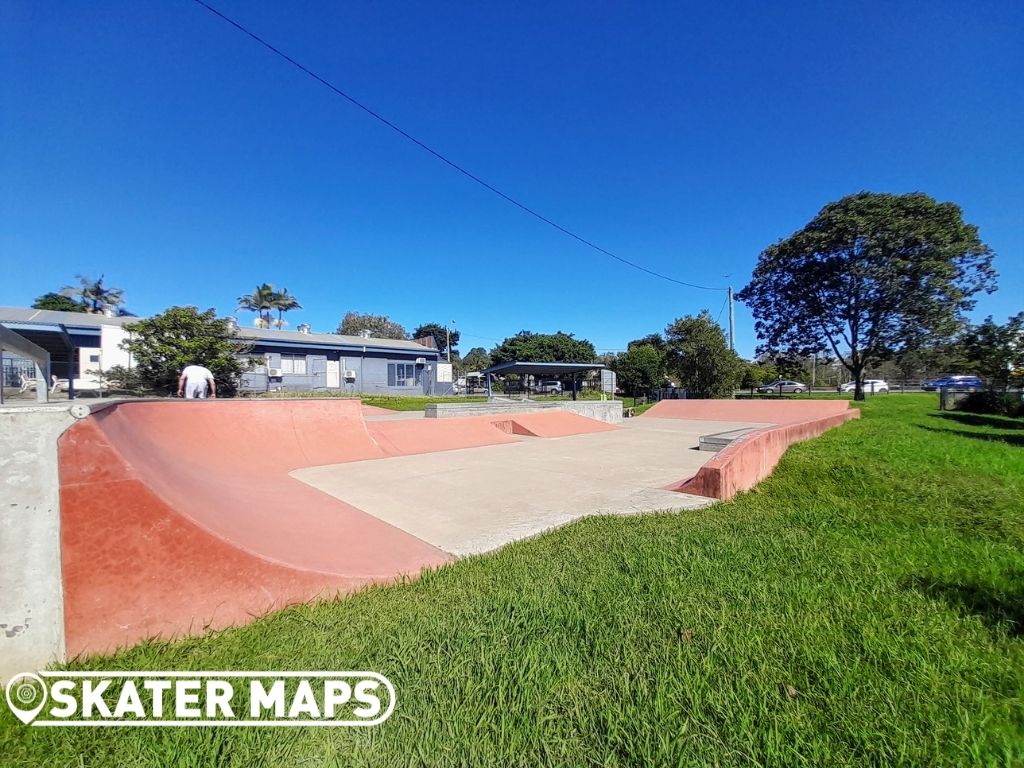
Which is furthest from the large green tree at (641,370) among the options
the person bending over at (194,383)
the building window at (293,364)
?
the person bending over at (194,383)

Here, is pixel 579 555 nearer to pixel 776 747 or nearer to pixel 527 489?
pixel 776 747

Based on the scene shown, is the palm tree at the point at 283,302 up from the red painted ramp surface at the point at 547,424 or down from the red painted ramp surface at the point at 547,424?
up

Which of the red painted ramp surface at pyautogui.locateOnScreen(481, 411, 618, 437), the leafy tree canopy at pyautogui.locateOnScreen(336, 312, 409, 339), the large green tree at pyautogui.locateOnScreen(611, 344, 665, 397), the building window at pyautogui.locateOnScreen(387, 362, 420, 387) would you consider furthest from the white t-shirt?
the leafy tree canopy at pyautogui.locateOnScreen(336, 312, 409, 339)

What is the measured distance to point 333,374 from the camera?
25359mm

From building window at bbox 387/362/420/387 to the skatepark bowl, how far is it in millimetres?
17893

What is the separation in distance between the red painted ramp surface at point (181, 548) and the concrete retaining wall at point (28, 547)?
5cm

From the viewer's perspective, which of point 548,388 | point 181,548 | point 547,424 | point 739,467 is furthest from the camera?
point 548,388

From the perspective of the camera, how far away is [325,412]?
30.3ft

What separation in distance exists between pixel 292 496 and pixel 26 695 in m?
Result: 3.23

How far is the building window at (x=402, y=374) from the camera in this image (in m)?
28.3

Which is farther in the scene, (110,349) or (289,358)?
(289,358)

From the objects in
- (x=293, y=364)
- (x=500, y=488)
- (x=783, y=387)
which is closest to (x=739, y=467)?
(x=500, y=488)

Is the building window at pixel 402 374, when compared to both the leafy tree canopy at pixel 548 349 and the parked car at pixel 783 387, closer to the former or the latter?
the leafy tree canopy at pixel 548 349

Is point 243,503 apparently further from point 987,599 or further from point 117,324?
point 117,324
